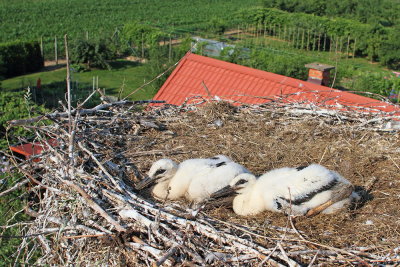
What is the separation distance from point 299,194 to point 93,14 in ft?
119

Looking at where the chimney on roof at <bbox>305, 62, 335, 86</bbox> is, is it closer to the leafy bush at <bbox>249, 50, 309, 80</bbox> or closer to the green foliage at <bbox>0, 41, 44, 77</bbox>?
the leafy bush at <bbox>249, 50, 309, 80</bbox>

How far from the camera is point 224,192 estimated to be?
13.3 feet

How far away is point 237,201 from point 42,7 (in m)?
38.0

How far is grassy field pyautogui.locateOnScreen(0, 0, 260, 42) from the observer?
102ft

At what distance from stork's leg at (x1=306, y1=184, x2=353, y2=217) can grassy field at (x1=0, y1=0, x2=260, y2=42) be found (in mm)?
26218

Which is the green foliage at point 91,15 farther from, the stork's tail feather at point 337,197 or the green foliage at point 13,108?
the stork's tail feather at point 337,197

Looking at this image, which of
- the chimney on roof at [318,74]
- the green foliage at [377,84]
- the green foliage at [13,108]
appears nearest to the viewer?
the chimney on roof at [318,74]

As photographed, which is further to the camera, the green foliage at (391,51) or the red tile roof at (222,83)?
the green foliage at (391,51)

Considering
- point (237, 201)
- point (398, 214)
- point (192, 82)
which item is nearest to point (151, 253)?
point (237, 201)

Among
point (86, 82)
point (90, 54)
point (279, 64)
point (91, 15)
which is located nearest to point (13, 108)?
point (86, 82)

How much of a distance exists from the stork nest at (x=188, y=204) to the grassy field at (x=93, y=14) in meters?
24.4

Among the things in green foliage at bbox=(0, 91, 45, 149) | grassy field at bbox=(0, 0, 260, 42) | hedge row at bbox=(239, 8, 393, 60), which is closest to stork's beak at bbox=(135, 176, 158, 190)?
green foliage at bbox=(0, 91, 45, 149)

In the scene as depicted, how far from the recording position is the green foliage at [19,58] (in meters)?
22.5

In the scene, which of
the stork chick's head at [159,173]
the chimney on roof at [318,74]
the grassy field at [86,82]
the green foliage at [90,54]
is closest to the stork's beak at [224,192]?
the stork chick's head at [159,173]
